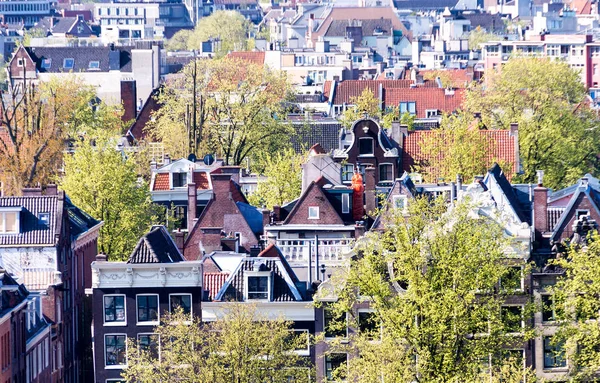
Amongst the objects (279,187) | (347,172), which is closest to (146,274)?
(279,187)

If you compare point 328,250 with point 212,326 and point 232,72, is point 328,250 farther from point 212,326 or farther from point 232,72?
point 232,72

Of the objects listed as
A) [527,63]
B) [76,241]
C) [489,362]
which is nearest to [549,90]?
[527,63]

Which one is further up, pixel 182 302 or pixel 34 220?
pixel 34 220

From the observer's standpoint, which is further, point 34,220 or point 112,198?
point 112,198

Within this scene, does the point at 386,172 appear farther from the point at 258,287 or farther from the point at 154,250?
the point at 154,250

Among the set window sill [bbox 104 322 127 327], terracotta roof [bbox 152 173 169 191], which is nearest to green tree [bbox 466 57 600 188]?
terracotta roof [bbox 152 173 169 191]

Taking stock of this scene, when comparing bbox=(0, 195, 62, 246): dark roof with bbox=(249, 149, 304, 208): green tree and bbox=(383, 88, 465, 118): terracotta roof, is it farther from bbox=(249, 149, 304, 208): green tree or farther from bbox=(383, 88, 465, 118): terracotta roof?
bbox=(383, 88, 465, 118): terracotta roof
